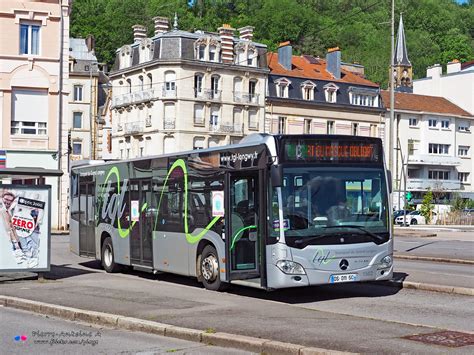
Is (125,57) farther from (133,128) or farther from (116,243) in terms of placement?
(116,243)

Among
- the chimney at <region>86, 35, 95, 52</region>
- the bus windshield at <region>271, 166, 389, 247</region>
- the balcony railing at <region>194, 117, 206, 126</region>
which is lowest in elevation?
the bus windshield at <region>271, 166, 389, 247</region>

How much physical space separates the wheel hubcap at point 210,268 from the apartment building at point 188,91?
5293 centimetres

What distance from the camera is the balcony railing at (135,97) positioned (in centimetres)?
7138

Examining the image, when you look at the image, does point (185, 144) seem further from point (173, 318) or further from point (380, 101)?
point (173, 318)

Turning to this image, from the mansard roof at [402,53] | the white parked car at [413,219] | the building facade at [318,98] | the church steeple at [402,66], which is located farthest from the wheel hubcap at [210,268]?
the mansard roof at [402,53]

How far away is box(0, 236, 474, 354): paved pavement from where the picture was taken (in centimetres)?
1033

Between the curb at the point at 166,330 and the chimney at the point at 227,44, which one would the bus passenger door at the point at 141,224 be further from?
the chimney at the point at 227,44

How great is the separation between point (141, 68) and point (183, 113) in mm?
6810

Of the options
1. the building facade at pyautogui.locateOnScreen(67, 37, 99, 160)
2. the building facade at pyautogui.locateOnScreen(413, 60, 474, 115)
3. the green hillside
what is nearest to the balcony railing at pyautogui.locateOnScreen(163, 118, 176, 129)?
the building facade at pyautogui.locateOnScreen(67, 37, 99, 160)

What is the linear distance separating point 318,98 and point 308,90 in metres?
1.39

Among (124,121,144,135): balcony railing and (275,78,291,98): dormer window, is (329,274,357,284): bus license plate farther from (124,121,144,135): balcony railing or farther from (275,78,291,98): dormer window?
(275,78,291,98): dormer window

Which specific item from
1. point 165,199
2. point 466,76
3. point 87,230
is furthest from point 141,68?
point 165,199

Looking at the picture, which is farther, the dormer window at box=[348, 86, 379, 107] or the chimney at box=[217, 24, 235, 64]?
the dormer window at box=[348, 86, 379, 107]

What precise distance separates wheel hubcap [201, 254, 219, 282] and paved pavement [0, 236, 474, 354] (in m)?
0.32
